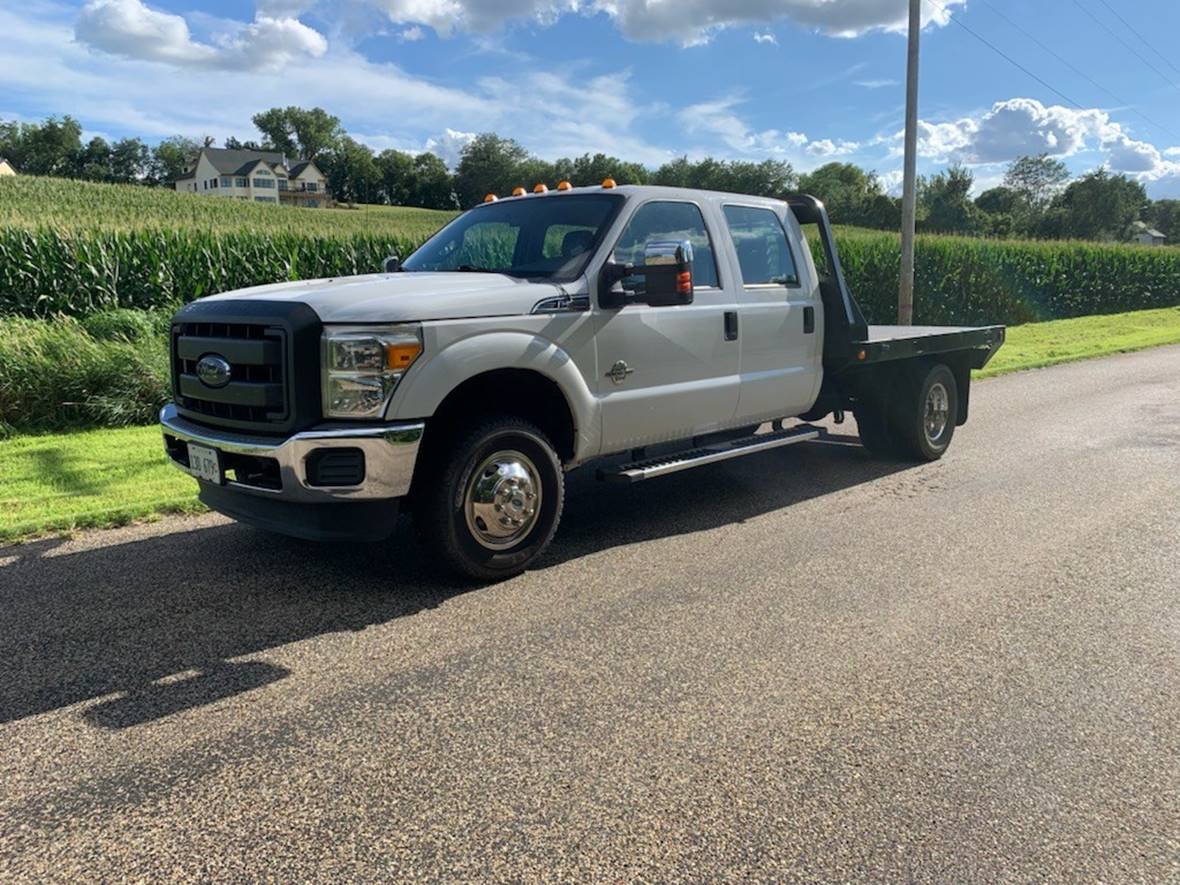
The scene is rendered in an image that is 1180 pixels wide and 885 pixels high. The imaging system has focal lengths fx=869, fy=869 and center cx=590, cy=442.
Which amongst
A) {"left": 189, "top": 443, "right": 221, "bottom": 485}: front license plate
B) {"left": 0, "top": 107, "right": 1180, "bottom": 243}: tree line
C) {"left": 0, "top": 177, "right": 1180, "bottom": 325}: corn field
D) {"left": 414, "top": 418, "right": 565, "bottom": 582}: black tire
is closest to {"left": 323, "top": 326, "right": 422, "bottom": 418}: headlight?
{"left": 414, "top": 418, "right": 565, "bottom": 582}: black tire

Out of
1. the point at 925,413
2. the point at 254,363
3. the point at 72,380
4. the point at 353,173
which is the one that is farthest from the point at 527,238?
the point at 353,173

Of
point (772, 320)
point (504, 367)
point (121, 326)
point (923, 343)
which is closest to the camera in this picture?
point (504, 367)

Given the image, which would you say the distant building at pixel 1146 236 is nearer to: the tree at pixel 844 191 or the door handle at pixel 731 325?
the tree at pixel 844 191

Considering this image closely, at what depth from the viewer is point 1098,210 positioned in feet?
310

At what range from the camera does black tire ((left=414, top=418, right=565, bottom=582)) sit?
436 cm

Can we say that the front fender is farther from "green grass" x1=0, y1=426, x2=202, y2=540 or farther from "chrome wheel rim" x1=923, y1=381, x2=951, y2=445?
"chrome wheel rim" x1=923, y1=381, x2=951, y2=445

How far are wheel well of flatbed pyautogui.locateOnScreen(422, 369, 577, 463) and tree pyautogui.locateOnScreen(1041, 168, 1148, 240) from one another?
101189mm

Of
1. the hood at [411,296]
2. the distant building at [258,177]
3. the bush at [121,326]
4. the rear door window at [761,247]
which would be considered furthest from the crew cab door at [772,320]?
the distant building at [258,177]

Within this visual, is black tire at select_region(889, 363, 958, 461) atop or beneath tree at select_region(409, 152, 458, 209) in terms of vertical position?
beneath

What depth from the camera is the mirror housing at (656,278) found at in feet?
15.3

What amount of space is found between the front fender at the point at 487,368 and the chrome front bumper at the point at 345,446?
4.7 inches

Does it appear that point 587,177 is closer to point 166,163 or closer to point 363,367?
point 363,367

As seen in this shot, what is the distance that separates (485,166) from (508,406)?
3513 inches

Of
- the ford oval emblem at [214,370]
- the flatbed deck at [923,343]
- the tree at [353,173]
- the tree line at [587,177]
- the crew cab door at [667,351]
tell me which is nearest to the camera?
the ford oval emblem at [214,370]
